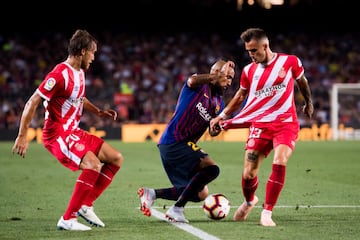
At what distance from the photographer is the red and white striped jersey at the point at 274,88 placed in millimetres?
8109

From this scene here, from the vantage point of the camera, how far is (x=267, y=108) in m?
8.20

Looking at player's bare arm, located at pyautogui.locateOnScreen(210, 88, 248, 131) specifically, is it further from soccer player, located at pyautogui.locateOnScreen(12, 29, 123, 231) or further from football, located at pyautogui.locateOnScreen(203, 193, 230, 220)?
soccer player, located at pyautogui.locateOnScreen(12, 29, 123, 231)

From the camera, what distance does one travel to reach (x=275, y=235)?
6.97 meters

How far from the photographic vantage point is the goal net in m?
31.5

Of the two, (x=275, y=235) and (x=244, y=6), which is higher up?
(x=244, y=6)

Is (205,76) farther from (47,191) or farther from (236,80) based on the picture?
(236,80)

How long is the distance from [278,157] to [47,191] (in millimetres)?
5099

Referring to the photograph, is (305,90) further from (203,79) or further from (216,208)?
(216,208)

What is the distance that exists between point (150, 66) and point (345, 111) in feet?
31.2

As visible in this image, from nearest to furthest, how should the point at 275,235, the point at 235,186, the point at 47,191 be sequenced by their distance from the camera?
the point at 275,235 → the point at 47,191 → the point at 235,186

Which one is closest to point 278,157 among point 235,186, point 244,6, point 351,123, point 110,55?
point 235,186

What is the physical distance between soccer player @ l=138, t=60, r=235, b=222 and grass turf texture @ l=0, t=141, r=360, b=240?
1.00ft

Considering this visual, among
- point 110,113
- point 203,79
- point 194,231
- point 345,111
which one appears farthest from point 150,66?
point 194,231

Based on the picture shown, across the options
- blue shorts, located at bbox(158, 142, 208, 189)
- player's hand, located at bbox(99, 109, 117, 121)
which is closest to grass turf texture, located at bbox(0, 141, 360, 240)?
blue shorts, located at bbox(158, 142, 208, 189)
